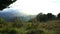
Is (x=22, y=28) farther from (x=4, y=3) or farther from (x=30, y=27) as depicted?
(x=4, y=3)

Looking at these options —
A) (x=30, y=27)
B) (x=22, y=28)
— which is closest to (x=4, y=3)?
(x=22, y=28)

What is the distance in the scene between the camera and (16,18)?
26875 mm

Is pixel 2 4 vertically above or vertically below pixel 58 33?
above

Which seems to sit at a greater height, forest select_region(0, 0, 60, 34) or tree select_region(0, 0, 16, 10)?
tree select_region(0, 0, 16, 10)

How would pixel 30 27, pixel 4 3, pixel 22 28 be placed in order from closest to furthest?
pixel 22 28
pixel 30 27
pixel 4 3

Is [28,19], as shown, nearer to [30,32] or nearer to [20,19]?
[20,19]

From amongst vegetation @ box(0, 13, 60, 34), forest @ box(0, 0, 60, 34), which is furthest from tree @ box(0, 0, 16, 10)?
vegetation @ box(0, 13, 60, 34)

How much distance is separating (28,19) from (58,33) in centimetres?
1266

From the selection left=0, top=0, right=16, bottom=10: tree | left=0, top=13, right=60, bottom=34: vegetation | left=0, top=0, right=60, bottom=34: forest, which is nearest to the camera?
left=0, top=0, right=60, bottom=34: forest

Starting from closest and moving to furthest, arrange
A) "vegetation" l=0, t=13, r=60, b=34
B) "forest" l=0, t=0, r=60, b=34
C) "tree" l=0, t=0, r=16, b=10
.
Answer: "forest" l=0, t=0, r=60, b=34 < "vegetation" l=0, t=13, r=60, b=34 < "tree" l=0, t=0, r=16, b=10

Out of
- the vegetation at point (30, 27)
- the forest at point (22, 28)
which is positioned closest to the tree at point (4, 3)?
the forest at point (22, 28)

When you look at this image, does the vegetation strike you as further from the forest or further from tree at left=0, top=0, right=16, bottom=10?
tree at left=0, top=0, right=16, bottom=10

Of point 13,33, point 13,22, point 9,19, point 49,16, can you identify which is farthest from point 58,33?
point 49,16

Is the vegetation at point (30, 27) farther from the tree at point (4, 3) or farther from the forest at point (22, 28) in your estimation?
the tree at point (4, 3)
